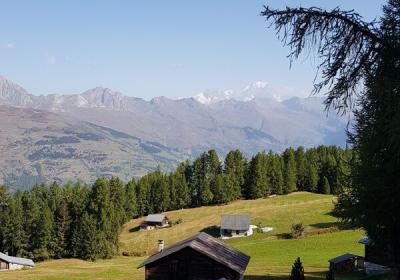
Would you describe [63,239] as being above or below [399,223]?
below

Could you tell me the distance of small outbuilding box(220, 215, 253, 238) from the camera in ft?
331

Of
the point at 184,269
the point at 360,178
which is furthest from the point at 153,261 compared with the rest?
the point at 360,178

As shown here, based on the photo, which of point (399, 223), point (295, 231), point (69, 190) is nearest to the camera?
point (399, 223)

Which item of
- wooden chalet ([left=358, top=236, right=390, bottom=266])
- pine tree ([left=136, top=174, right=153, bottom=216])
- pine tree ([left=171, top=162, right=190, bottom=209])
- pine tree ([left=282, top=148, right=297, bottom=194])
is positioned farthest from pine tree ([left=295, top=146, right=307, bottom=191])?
wooden chalet ([left=358, top=236, right=390, bottom=266])

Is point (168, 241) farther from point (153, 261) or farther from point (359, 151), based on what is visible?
point (359, 151)

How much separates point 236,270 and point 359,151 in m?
15.2

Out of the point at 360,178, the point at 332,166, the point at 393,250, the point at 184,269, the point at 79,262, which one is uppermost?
the point at 332,166

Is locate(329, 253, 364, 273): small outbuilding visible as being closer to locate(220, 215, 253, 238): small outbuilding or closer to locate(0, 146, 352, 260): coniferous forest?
locate(0, 146, 352, 260): coniferous forest

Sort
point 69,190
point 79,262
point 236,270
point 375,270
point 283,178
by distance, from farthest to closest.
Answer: point 283,178 < point 69,190 < point 79,262 < point 375,270 < point 236,270

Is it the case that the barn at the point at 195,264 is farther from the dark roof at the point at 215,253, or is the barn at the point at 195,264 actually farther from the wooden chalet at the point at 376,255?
the wooden chalet at the point at 376,255

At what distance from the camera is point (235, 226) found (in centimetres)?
10088

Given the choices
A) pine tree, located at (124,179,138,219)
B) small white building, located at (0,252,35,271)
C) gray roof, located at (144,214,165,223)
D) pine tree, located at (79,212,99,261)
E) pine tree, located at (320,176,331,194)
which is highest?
pine tree, located at (320,176,331,194)

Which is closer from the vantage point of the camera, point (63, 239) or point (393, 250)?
point (393, 250)

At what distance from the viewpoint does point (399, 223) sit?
1137 inches
